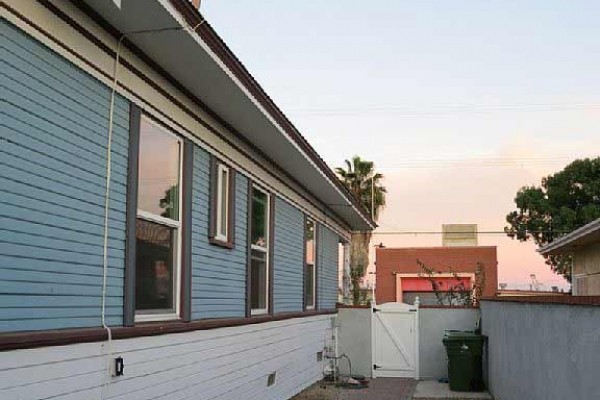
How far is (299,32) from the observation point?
1549cm

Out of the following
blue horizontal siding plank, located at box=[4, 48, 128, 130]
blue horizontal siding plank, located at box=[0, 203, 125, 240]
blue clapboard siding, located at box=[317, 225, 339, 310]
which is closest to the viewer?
blue horizontal siding plank, located at box=[0, 203, 125, 240]

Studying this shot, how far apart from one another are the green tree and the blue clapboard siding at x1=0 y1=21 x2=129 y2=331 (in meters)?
35.6

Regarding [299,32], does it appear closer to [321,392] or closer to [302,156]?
[302,156]

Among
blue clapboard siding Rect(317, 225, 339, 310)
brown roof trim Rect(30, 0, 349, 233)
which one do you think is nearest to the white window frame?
brown roof trim Rect(30, 0, 349, 233)

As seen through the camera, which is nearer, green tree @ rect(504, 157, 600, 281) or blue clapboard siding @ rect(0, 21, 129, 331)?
blue clapboard siding @ rect(0, 21, 129, 331)

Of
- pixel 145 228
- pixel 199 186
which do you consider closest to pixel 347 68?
pixel 199 186

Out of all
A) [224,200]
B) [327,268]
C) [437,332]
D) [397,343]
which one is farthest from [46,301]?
[437,332]

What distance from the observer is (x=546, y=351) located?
7.04 metres

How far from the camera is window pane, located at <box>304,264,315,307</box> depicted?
46.4 ft

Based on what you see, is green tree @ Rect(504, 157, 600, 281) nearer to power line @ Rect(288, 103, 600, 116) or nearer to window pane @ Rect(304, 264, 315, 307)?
power line @ Rect(288, 103, 600, 116)

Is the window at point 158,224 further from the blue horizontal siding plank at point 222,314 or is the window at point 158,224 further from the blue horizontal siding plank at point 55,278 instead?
the blue horizontal siding plank at point 222,314

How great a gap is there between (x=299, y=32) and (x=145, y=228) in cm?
958

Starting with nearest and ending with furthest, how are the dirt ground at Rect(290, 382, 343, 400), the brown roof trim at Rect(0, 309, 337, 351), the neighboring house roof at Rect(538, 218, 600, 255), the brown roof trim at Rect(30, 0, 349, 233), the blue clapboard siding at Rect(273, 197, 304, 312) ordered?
the brown roof trim at Rect(0, 309, 337, 351)
the brown roof trim at Rect(30, 0, 349, 233)
the blue clapboard siding at Rect(273, 197, 304, 312)
the dirt ground at Rect(290, 382, 343, 400)
the neighboring house roof at Rect(538, 218, 600, 255)

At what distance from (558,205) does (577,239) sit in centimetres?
2651
